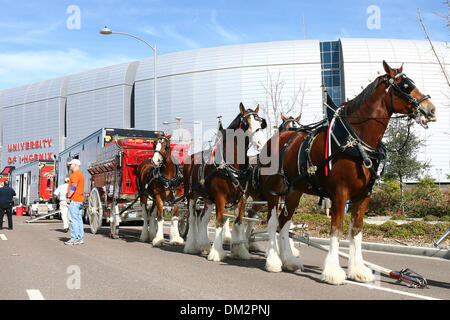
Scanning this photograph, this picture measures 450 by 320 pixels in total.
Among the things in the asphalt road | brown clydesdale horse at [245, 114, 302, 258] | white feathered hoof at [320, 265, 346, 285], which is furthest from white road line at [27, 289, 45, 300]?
brown clydesdale horse at [245, 114, 302, 258]

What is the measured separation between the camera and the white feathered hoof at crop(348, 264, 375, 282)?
6473 millimetres

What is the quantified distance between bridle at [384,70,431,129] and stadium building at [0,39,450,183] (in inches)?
2116

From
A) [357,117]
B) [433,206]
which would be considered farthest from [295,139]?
[433,206]

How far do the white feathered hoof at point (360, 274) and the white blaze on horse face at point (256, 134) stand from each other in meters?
2.52

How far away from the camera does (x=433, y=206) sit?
1797cm

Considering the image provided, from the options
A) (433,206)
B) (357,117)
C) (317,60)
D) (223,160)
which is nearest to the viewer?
(357,117)

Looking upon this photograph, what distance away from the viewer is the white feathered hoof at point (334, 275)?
623 cm

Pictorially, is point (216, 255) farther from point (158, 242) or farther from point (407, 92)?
point (407, 92)

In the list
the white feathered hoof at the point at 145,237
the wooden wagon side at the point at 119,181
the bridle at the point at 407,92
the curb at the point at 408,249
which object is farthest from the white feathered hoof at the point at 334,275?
the wooden wagon side at the point at 119,181

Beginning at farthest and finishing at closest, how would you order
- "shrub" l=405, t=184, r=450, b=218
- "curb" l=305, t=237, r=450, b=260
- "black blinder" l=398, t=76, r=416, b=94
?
"shrub" l=405, t=184, r=450, b=218, "curb" l=305, t=237, r=450, b=260, "black blinder" l=398, t=76, r=416, b=94

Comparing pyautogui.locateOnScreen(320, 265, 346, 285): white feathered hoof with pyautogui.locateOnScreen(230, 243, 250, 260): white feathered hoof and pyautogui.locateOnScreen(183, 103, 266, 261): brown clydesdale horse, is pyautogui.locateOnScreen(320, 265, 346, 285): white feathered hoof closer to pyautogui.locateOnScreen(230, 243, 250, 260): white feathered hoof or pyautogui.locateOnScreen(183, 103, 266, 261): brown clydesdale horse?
pyautogui.locateOnScreen(183, 103, 266, 261): brown clydesdale horse

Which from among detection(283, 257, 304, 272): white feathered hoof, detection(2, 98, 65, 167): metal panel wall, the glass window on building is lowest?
detection(283, 257, 304, 272): white feathered hoof
